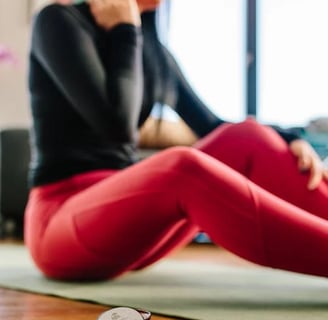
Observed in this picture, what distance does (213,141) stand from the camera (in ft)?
4.11

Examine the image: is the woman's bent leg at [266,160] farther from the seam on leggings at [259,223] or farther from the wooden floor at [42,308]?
the wooden floor at [42,308]

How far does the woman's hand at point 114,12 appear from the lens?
1.27 metres

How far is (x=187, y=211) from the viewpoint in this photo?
1015 millimetres

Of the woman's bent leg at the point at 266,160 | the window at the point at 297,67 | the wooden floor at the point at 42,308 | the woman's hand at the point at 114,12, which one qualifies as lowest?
the window at the point at 297,67

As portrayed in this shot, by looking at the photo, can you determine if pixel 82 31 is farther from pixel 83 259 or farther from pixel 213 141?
pixel 83 259

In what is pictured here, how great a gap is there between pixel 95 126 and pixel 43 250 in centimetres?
27

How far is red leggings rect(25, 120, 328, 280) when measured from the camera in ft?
3.02

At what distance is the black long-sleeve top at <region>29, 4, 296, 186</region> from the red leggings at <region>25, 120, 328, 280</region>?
5cm

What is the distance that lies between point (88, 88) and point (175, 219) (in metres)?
0.31

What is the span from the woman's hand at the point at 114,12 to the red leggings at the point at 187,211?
0.29 metres

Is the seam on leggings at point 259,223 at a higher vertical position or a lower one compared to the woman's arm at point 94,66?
lower

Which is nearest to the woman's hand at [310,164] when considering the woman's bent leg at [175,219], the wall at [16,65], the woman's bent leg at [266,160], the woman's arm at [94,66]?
the woman's bent leg at [266,160]

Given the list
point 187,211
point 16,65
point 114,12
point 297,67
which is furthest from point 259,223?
point 16,65

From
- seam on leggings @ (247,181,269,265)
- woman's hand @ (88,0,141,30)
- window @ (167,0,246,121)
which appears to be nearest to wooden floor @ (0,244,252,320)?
seam on leggings @ (247,181,269,265)
